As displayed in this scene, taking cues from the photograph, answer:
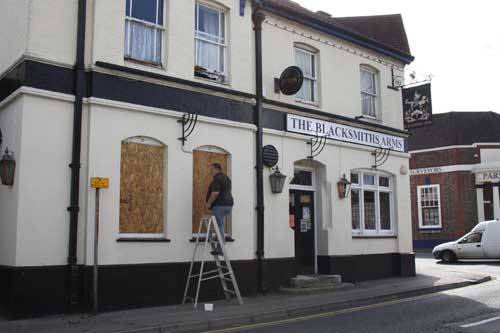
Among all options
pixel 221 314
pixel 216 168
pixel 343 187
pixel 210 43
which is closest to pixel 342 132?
pixel 343 187

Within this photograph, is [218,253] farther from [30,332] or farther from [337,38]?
[337,38]

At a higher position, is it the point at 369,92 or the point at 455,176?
the point at 369,92

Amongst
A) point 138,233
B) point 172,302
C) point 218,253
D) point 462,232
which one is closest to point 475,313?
point 218,253

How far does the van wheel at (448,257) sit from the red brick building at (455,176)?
8.85 metres

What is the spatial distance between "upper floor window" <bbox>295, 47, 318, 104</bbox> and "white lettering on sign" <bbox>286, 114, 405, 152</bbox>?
0.76 meters

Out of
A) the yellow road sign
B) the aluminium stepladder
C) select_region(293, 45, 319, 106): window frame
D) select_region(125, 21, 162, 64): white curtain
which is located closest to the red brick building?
select_region(293, 45, 319, 106): window frame

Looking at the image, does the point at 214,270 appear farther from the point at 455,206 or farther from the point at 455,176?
the point at 455,176

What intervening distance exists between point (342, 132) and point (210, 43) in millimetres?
4822

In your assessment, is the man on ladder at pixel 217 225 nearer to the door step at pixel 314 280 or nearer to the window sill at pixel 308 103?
the door step at pixel 314 280

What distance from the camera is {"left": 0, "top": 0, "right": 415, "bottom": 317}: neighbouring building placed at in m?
9.69

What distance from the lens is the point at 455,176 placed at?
31734 mm

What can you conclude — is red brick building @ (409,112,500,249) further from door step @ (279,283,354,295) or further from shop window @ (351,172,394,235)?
door step @ (279,283,354,295)

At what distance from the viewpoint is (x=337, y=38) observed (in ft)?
51.5

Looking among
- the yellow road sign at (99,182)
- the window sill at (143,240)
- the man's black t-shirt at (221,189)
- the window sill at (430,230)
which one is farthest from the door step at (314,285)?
the window sill at (430,230)
